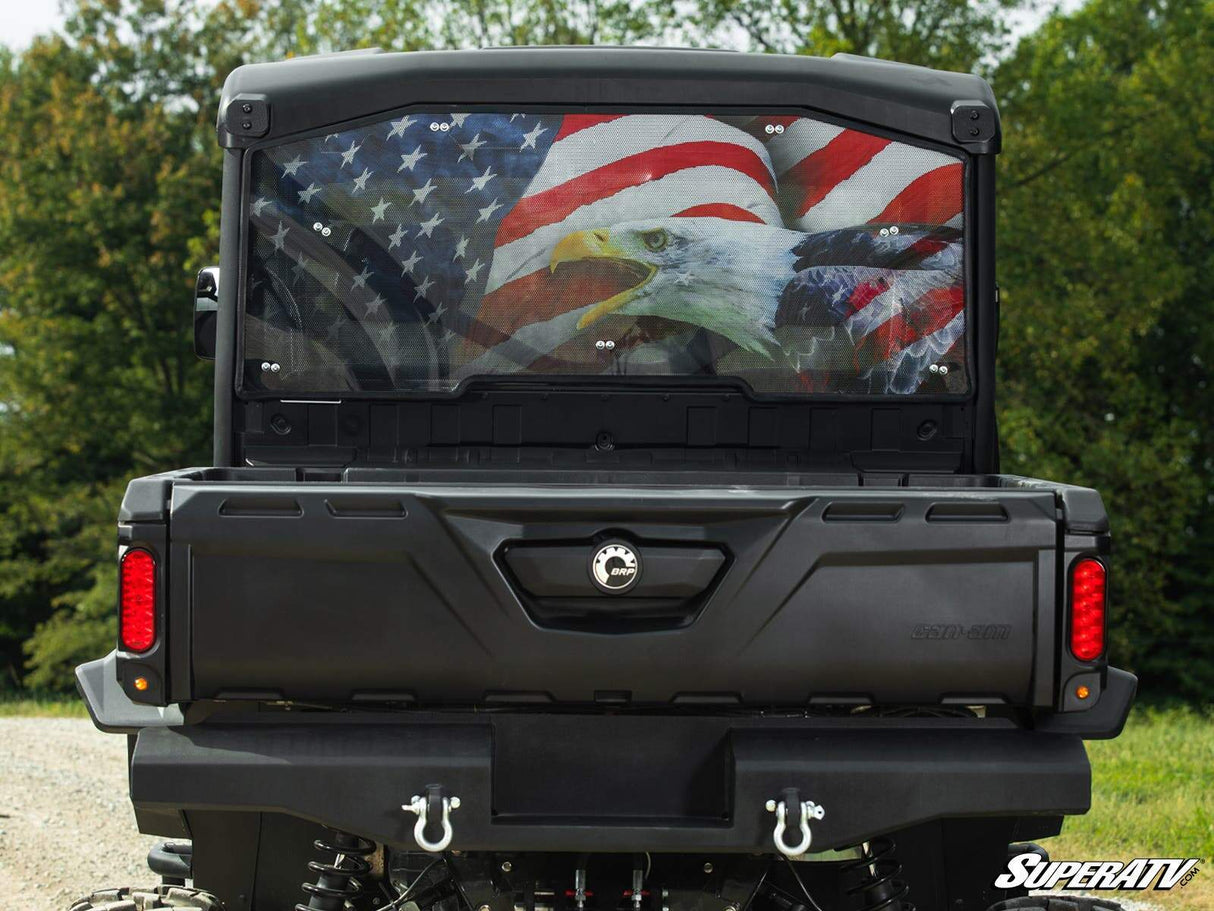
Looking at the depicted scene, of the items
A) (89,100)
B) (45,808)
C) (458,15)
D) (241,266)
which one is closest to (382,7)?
(458,15)

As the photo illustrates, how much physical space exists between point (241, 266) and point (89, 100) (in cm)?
2578

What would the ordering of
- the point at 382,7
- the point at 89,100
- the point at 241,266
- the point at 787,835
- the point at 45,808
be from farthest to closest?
the point at 89,100 → the point at 382,7 → the point at 45,808 → the point at 241,266 → the point at 787,835

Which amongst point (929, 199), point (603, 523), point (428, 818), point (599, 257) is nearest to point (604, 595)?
point (603, 523)

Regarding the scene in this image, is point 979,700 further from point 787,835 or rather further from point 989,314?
point 989,314

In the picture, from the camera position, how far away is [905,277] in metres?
4.61

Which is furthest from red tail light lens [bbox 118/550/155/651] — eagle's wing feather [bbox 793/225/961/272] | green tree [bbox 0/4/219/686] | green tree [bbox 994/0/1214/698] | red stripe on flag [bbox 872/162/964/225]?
green tree [bbox 0/4/219/686]

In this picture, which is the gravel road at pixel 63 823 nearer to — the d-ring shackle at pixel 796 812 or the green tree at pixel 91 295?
the d-ring shackle at pixel 796 812

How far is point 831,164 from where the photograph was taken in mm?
4562

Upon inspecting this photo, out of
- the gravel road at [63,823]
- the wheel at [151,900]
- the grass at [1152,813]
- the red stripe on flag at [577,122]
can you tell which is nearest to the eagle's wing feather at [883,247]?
the red stripe on flag at [577,122]

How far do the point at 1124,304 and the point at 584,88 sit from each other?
21.1m

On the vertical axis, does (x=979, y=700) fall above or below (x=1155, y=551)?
above

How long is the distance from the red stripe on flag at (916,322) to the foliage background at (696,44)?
56.0ft

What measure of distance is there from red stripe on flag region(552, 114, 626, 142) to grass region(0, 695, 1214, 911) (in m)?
3.76

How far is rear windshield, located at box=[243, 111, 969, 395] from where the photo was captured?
4555 millimetres
